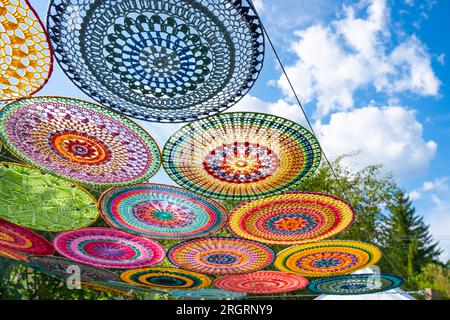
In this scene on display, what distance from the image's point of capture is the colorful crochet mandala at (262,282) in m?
6.29

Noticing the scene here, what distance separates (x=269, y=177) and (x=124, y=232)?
2460 millimetres

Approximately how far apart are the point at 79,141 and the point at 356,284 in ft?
18.7

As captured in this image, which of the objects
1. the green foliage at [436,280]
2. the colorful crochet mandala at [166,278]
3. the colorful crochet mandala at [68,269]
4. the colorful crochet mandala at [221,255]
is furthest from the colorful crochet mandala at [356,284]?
the green foliage at [436,280]

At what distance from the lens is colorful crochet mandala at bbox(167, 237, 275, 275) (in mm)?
5258

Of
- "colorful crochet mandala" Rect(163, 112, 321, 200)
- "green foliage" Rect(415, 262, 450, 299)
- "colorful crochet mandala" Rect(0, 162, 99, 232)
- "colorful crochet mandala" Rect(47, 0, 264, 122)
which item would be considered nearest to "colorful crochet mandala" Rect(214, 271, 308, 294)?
"colorful crochet mandala" Rect(163, 112, 321, 200)

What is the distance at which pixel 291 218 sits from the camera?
15.7 ft

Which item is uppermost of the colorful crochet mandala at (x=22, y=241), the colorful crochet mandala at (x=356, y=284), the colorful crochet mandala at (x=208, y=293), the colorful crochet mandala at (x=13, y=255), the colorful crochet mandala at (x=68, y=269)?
the colorful crochet mandala at (x=22, y=241)

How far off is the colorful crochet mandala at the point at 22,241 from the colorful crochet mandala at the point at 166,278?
153cm

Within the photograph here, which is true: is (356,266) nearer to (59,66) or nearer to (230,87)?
(230,87)

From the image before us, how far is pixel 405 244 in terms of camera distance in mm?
23547

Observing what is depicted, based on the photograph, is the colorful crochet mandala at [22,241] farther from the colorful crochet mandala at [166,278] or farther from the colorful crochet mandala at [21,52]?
the colorful crochet mandala at [21,52]

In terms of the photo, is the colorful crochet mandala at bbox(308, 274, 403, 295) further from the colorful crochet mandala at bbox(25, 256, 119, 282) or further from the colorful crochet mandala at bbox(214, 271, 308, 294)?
the colorful crochet mandala at bbox(25, 256, 119, 282)

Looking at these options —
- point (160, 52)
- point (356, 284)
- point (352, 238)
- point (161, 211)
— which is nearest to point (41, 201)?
point (161, 211)

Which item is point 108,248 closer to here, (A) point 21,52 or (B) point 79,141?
(B) point 79,141
